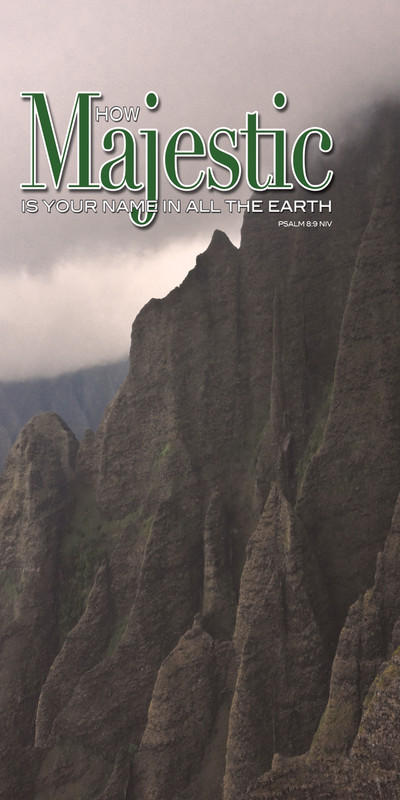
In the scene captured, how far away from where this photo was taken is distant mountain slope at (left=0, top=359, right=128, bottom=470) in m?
140

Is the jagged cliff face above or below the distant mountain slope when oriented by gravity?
below

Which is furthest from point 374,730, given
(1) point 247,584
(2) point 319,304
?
(2) point 319,304

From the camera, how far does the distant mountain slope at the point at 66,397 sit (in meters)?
140

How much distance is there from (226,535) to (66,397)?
12615 centimetres

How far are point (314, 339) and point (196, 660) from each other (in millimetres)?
22359

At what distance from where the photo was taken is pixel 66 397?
499ft

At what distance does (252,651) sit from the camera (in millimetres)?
26438

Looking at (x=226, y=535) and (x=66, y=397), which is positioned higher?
(x=66, y=397)

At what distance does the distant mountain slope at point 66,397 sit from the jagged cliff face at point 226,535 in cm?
10152

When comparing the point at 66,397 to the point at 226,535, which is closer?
the point at 226,535

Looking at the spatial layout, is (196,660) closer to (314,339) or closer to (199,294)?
(314,339)

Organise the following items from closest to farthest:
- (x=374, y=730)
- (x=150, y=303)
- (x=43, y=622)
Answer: (x=374, y=730)
(x=43, y=622)
(x=150, y=303)

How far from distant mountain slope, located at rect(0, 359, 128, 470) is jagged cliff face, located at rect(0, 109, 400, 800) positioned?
102 metres

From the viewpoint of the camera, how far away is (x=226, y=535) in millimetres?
34156
